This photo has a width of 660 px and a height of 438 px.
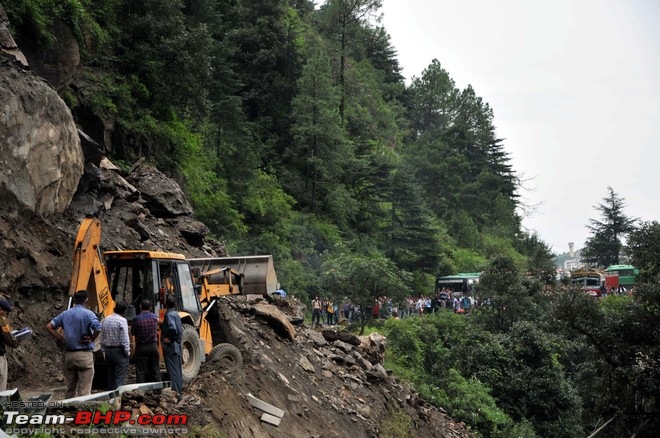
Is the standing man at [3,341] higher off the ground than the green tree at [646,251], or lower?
lower

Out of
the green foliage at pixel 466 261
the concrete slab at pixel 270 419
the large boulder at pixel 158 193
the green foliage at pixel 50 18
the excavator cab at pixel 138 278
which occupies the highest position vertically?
the green foliage at pixel 50 18

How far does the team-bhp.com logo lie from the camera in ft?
23.2

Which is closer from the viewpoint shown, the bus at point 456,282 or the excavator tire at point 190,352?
the excavator tire at point 190,352

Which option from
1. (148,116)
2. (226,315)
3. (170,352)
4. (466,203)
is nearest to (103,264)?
(170,352)

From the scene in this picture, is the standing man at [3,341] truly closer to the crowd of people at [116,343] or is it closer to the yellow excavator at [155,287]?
the crowd of people at [116,343]

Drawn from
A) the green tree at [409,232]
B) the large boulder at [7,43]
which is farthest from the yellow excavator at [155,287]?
the green tree at [409,232]

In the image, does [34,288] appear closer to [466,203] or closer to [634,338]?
[634,338]

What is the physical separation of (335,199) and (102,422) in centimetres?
3598

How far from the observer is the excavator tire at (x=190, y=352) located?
11001 millimetres

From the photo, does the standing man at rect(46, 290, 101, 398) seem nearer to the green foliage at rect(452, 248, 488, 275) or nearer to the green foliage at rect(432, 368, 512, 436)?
the green foliage at rect(432, 368, 512, 436)

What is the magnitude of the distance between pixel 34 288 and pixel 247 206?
22866 mm

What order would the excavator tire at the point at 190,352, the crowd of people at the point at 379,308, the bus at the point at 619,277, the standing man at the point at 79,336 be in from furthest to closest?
1. the bus at the point at 619,277
2. the crowd of people at the point at 379,308
3. the excavator tire at the point at 190,352
4. the standing man at the point at 79,336

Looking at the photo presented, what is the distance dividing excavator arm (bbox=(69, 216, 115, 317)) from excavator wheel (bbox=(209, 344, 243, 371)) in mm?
2570

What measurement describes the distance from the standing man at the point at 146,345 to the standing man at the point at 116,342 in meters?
0.49
